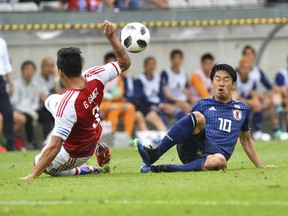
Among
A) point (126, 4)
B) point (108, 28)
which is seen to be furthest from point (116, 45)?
point (126, 4)

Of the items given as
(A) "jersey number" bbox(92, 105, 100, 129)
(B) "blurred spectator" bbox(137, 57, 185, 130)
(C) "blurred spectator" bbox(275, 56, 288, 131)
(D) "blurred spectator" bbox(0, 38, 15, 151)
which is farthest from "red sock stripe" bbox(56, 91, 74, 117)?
(C) "blurred spectator" bbox(275, 56, 288, 131)

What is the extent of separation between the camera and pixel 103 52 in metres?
22.4

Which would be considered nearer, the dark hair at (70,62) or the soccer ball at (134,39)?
the dark hair at (70,62)

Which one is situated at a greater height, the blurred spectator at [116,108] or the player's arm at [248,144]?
the player's arm at [248,144]

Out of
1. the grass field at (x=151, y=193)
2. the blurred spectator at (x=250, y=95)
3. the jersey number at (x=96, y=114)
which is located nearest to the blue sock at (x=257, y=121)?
the blurred spectator at (x=250, y=95)

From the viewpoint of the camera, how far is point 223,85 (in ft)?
39.9

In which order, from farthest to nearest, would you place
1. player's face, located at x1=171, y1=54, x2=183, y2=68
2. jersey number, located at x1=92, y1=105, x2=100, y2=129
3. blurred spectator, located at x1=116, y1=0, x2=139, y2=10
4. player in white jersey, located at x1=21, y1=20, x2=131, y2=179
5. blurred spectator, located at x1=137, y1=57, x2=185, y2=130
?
blurred spectator, located at x1=116, y1=0, x2=139, y2=10 → player's face, located at x1=171, y1=54, x2=183, y2=68 → blurred spectator, located at x1=137, y1=57, x2=185, y2=130 → jersey number, located at x1=92, y1=105, x2=100, y2=129 → player in white jersey, located at x1=21, y1=20, x2=131, y2=179

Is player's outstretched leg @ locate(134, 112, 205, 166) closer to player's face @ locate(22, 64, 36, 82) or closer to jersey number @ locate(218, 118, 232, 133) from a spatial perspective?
jersey number @ locate(218, 118, 232, 133)

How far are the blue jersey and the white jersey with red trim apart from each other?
3.98 feet

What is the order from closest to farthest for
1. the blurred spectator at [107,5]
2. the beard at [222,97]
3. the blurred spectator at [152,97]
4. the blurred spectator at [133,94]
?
the beard at [222,97] < the blurred spectator at [133,94] < the blurred spectator at [152,97] < the blurred spectator at [107,5]

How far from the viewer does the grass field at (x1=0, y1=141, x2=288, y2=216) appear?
28.0 ft

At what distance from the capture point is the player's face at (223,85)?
39.9ft

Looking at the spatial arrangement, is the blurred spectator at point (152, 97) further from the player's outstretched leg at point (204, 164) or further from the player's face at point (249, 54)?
the player's outstretched leg at point (204, 164)

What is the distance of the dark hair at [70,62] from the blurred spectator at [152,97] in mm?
9821
